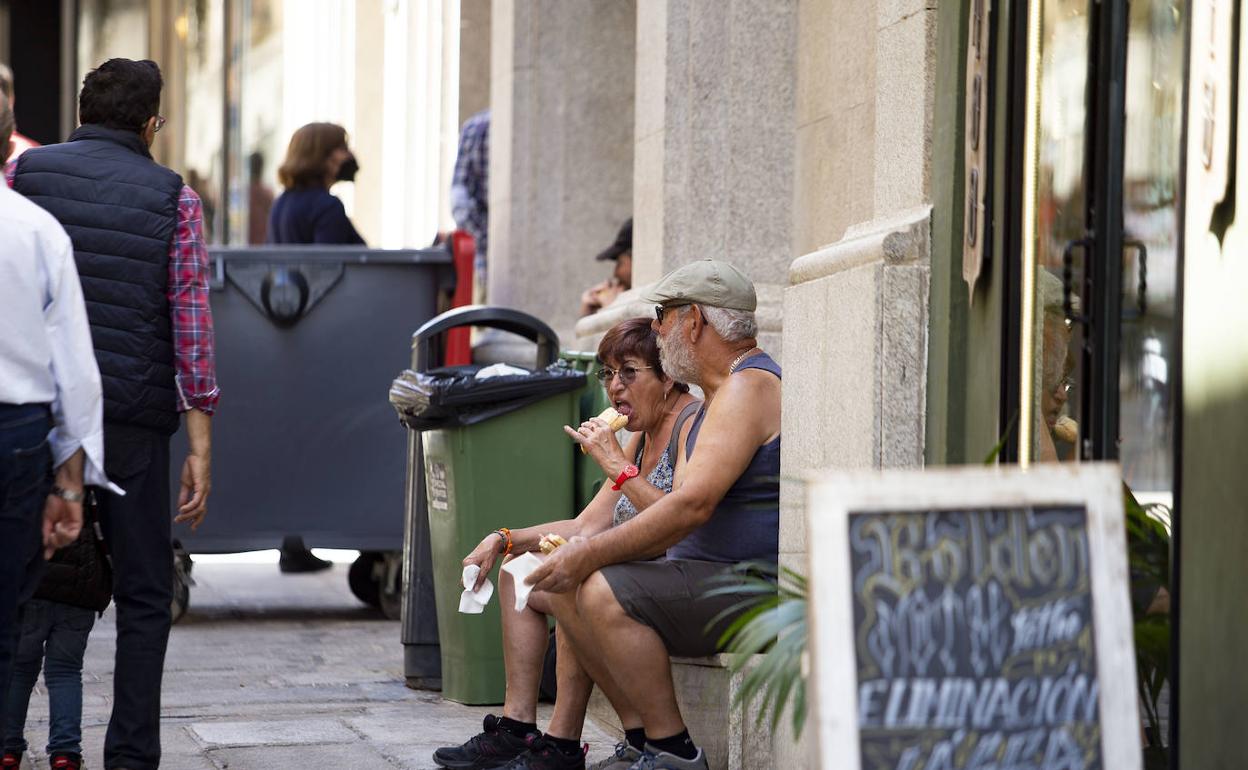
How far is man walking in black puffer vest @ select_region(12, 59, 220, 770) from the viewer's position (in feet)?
15.8

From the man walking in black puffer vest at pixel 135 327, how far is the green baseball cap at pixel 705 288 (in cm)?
112

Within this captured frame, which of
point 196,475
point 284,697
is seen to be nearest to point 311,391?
point 284,697

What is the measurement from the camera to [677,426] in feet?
17.4

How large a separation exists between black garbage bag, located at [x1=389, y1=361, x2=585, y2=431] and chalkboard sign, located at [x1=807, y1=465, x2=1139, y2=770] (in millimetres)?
3265

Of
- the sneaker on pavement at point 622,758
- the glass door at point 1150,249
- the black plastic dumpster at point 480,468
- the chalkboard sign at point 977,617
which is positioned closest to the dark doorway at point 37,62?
the black plastic dumpster at point 480,468

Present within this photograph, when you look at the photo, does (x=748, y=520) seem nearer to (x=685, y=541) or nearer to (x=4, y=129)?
(x=685, y=541)

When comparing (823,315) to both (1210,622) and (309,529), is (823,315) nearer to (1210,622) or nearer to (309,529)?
(1210,622)

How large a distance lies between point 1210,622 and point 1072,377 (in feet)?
2.36

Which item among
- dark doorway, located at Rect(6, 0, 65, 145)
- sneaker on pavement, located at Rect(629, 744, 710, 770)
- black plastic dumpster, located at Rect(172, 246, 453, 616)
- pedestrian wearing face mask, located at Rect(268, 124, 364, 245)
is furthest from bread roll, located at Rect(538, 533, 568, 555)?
dark doorway, located at Rect(6, 0, 65, 145)

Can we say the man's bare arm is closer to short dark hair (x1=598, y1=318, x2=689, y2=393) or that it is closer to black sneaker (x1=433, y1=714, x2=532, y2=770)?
black sneaker (x1=433, y1=714, x2=532, y2=770)

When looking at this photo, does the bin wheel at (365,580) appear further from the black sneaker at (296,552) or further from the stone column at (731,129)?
the stone column at (731,129)

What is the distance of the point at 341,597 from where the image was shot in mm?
9859

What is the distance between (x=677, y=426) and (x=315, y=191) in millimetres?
4516

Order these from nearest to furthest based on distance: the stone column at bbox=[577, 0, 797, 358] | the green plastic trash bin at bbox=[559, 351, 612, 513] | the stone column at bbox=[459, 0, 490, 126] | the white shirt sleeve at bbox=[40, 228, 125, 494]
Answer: the white shirt sleeve at bbox=[40, 228, 125, 494] → the green plastic trash bin at bbox=[559, 351, 612, 513] → the stone column at bbox=[577, 0, 797, 358] → the stone column at bbox=[459, 0, 490, 126]
